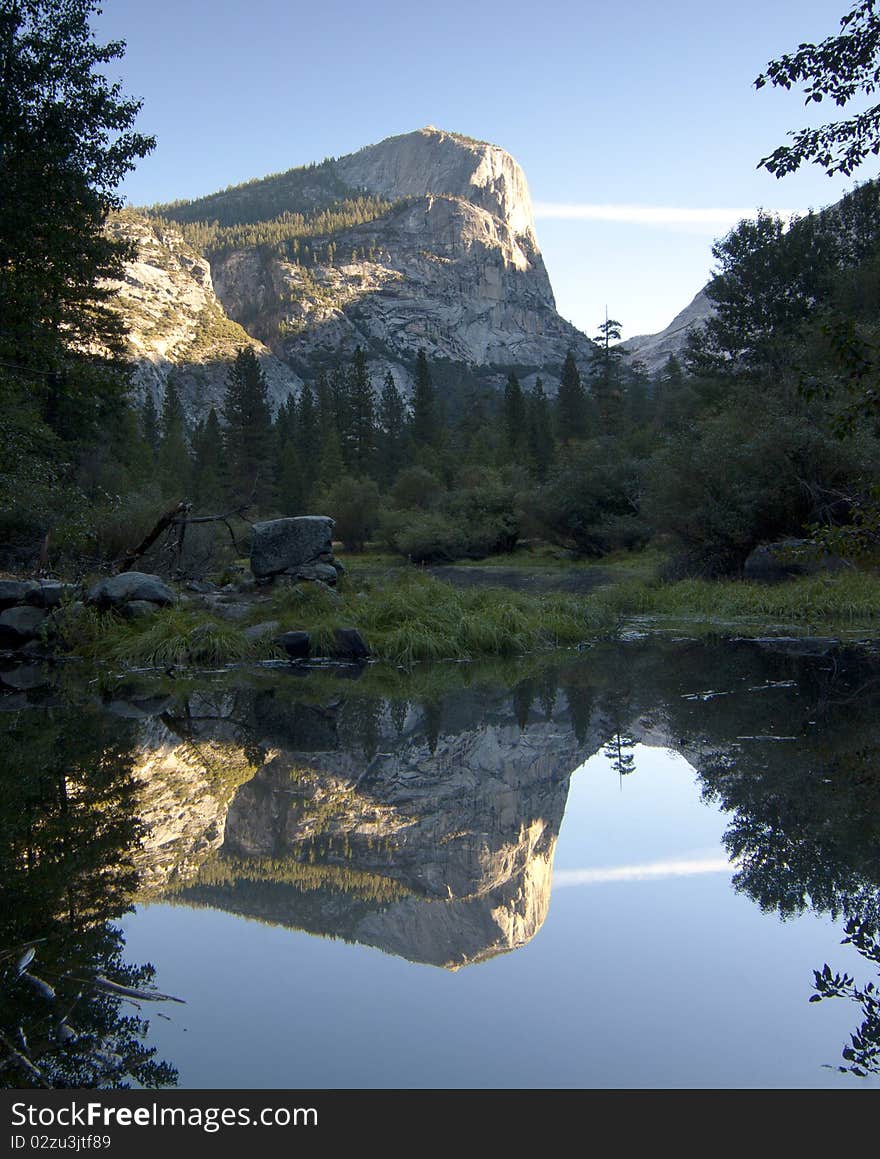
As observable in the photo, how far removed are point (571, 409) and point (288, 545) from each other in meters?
49.4

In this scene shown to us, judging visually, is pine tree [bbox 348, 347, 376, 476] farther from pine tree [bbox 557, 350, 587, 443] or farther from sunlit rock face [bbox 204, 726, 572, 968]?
sunlit rock face [bbox 204, 726, 572, 968]

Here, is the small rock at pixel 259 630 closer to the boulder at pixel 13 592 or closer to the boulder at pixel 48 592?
the boulder at pixel 48 592

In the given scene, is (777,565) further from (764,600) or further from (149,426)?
(149,426)

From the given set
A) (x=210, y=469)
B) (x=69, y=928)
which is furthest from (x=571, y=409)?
(x=69, y=928)

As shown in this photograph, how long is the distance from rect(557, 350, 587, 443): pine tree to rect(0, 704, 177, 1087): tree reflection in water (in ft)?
189

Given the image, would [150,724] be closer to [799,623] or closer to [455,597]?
[455,597]

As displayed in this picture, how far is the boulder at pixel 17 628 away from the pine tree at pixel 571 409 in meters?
50.8

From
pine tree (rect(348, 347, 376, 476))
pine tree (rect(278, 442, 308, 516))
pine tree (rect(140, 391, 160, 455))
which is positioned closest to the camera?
pine tree (rect(278, 442, 308, 516))

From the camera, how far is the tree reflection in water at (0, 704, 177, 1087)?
8.48ft

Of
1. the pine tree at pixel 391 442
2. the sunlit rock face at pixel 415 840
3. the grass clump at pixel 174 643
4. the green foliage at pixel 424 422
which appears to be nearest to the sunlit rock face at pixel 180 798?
the sunlit rock face at pixel 415 840

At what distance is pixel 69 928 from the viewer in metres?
3.49

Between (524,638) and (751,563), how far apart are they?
8.31 metres

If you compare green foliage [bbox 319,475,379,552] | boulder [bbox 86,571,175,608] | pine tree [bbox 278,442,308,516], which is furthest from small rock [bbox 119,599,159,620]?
pine tree [bbox 278,442,308,516]
